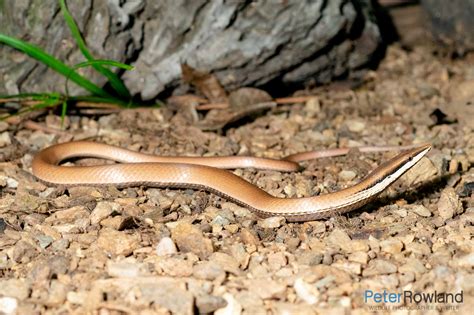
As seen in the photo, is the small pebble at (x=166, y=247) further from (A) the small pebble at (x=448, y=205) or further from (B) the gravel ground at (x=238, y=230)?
(A) the small pebble at (x=448, y=205)

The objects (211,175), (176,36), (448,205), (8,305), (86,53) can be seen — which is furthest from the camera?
(176,36)

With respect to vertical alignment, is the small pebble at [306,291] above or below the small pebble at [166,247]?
below

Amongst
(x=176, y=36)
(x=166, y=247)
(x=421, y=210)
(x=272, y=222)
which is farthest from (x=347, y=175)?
(x=176, y=36)

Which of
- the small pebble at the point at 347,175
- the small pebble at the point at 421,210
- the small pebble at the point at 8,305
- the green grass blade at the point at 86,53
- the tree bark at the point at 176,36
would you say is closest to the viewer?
the small pebble at the point at 8,305

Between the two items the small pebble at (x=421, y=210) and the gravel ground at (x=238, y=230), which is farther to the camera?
the small pebble at (x=421, y=210)

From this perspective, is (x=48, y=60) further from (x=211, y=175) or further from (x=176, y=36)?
(x=211, y=175)

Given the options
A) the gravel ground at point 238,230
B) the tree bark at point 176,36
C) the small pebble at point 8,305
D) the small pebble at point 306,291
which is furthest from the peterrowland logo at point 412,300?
Result: the tree bark at point 176,36

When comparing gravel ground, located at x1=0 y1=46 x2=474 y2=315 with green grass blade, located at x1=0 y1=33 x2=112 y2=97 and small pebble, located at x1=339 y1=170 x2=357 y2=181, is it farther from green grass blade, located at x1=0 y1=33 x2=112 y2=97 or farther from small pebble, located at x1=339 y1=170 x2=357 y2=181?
green grass blade, located at x1=0 y1=33 x2=112 y2=97
